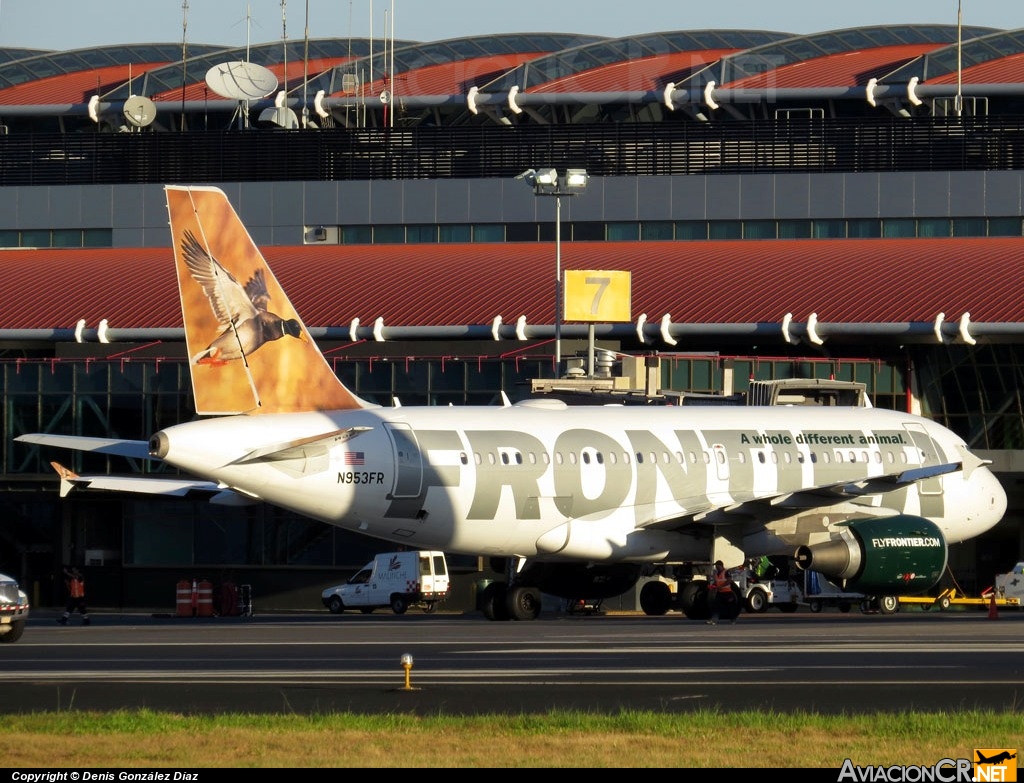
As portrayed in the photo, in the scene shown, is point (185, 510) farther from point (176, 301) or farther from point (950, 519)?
point (950, 519)

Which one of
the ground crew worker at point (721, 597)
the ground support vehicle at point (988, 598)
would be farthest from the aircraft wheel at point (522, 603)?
the ground support vehicle at point (988, 598)

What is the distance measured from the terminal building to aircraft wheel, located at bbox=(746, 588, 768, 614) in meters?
6.03

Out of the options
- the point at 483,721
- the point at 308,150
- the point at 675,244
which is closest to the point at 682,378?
the point at 675,244

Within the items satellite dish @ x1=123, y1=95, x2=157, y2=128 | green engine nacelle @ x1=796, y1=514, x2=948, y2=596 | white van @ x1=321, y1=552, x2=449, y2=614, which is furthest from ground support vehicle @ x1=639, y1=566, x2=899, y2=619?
satellite dish @ x1=123, y1=95, x2=157, y2=128

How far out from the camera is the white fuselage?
33188 millimetres

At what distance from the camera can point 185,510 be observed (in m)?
58.2

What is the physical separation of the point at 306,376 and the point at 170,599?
2556cm

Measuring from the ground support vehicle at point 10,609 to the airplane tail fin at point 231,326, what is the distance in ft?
17.8

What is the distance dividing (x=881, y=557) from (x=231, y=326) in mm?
13086

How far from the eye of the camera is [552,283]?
205 ft

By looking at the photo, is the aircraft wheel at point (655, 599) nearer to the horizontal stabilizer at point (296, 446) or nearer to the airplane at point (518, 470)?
the airplane at point (518, 470)

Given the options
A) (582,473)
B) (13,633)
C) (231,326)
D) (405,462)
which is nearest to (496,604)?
(582,473)

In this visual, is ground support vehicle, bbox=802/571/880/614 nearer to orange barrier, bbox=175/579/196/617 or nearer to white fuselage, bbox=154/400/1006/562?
white fuselage, bbox=154/400/1006/562

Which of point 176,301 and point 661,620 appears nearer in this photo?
point 661,620
